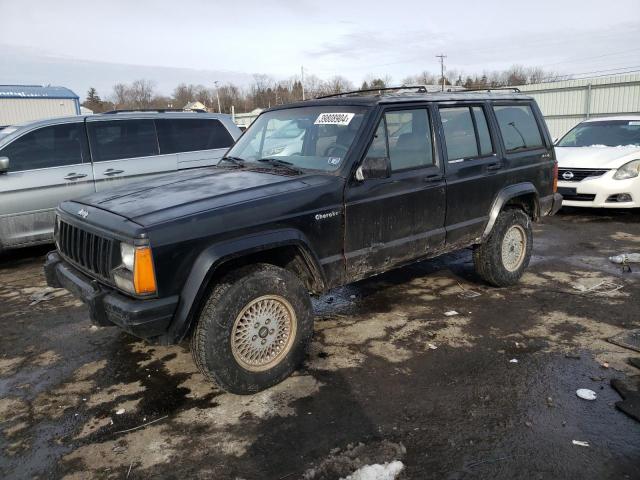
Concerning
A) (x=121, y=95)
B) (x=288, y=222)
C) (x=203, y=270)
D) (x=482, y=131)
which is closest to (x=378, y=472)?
(x=203, y=270)

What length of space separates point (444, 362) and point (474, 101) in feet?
8.51

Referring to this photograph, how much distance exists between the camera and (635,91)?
1780 centimetres

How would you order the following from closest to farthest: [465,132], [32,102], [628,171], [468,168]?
1. [468,168]
2. [465,132]
3. [628,171]
4. [32,102]

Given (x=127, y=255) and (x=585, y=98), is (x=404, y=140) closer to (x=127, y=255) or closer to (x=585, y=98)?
(x=127, y=255)

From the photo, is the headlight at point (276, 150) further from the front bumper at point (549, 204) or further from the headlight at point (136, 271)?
the front bumper at point (549, 204)

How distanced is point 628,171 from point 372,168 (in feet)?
21.9

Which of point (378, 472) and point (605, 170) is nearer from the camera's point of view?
point (378, 472)

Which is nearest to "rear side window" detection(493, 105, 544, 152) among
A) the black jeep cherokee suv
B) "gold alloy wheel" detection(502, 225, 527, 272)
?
the black jeep cherokee suv

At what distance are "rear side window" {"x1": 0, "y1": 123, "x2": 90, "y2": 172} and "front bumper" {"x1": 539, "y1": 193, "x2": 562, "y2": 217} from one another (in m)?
5.88

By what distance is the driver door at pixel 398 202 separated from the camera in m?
3.77

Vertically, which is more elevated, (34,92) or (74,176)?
(34,92)

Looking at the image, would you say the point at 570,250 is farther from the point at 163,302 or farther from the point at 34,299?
the point at 34,299

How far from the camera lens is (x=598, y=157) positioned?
8.55m

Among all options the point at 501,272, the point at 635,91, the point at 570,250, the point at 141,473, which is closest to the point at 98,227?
the point at 141,473
